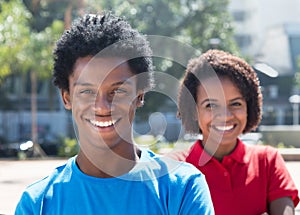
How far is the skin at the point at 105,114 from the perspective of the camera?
64.5 inches

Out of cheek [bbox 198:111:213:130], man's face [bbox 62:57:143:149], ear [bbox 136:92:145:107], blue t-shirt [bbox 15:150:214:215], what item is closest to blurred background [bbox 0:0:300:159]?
ear [bbox 136:92:145:107]

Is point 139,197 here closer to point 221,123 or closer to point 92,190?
point 92,190

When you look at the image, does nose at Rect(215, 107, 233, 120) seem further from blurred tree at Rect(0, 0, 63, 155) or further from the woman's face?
blurred tree at Rect(0, 0, 63, 155)

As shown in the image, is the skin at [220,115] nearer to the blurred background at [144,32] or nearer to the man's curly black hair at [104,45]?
the blurred background at [144,32]

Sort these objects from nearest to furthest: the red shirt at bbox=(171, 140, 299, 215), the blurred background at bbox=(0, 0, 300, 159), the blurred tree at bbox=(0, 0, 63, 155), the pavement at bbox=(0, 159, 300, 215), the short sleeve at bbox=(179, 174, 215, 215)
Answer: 1. the short sleeve at bbox=(179, 174, 215, 215)
2. the red shirt at bbox=(171, 140, 299, 215)
3. the pavement at bbox=(0, 159, 300, 215)
4. the blurred tree at bbox=(0, 0, 63, 155)
5. the blurred background at bbox=(0, 0, 300, 159)

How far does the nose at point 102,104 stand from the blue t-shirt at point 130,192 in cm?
16

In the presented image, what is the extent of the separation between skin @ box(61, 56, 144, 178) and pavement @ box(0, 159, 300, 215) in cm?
616

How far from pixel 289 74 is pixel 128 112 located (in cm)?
4543

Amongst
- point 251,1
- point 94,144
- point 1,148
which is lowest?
point 1,148

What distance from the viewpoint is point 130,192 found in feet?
5.18

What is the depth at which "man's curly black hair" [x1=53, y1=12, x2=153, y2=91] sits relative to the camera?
5.56 feet

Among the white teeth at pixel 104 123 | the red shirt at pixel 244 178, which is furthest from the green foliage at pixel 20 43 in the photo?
the white teeth at pixel 104 123

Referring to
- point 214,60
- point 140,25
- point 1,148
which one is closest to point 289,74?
point 140,25

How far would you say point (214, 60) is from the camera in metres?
2.86
